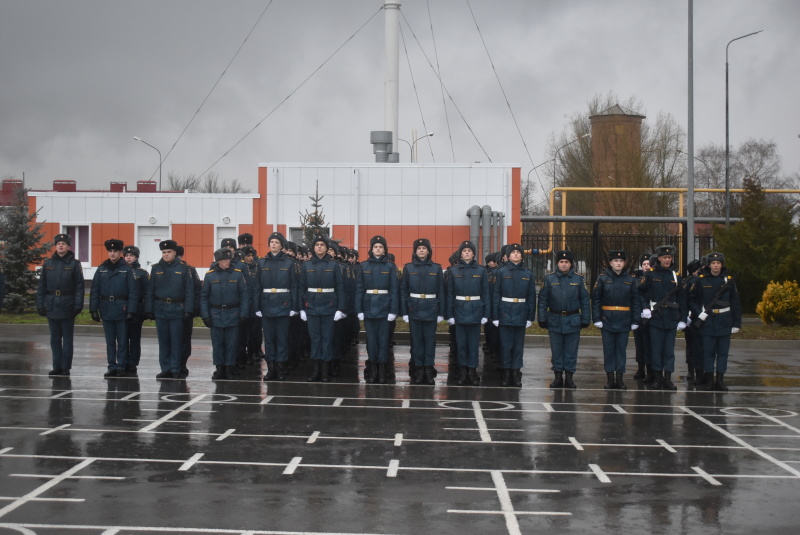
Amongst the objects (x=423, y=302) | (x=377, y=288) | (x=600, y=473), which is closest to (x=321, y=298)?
(x=377, y=288)

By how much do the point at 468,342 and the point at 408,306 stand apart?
102cm

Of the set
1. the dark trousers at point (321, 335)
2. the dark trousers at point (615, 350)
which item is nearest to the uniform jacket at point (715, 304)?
the dark trousers at point (615, 350)

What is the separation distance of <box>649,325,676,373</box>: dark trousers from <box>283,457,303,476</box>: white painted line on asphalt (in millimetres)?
7129

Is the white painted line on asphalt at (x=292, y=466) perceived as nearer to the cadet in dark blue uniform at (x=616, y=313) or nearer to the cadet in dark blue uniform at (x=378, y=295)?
the cadet in dark blue uniform at (x=378, y=295)

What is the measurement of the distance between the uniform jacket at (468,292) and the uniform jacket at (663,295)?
224cm

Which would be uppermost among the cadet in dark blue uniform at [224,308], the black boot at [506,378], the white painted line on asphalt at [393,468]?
the cadet in dark blue uniform at [224,308]

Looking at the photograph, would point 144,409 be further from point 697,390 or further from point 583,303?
point 697,390

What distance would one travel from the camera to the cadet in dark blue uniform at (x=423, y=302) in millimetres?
14867

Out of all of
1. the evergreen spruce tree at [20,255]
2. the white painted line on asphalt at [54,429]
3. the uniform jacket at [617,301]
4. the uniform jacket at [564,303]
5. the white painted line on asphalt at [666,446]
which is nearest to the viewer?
the white painted line on asphalt at [666,446]

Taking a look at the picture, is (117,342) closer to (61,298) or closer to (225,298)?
(61,298)

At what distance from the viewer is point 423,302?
14.9 meters

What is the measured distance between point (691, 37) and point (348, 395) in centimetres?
1632

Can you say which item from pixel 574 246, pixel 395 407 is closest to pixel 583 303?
pixel 395 407

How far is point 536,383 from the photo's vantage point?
15289mm
